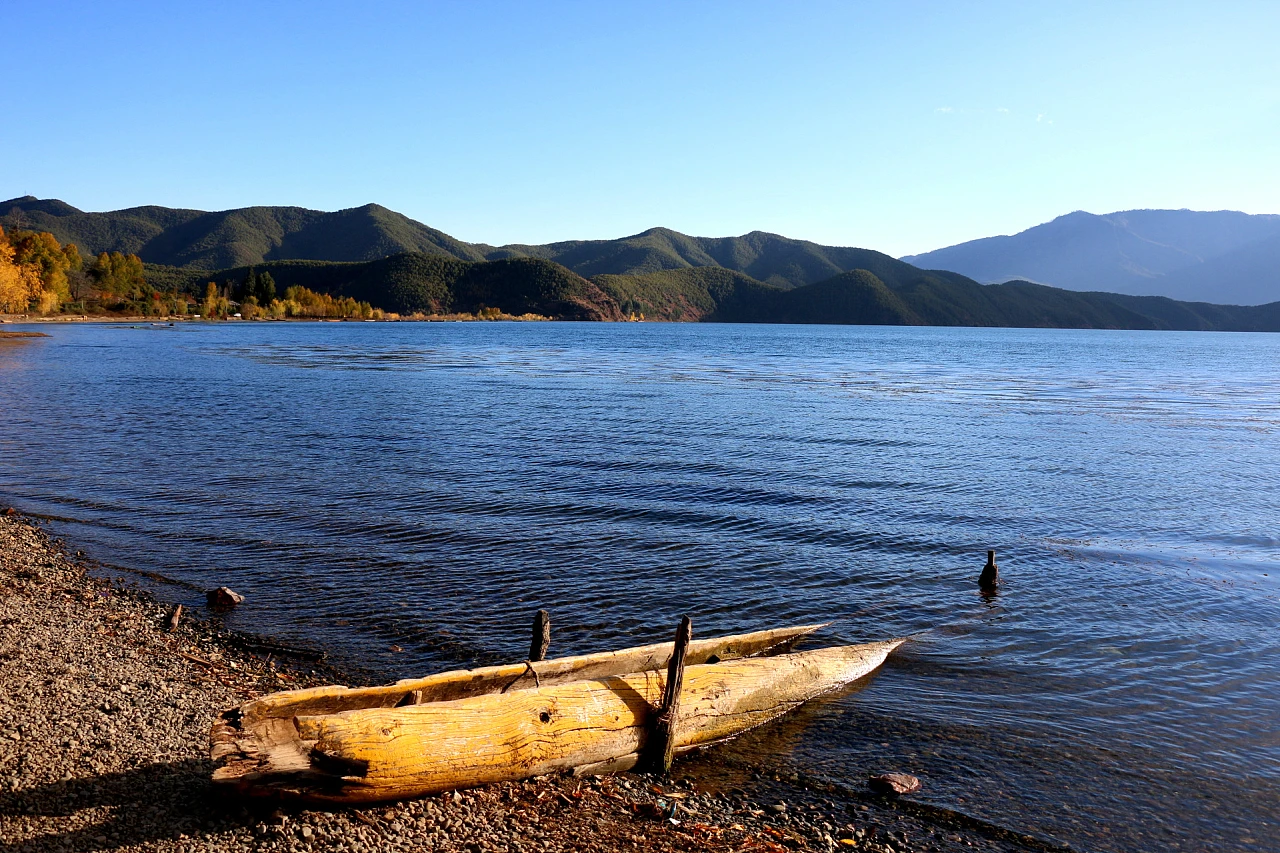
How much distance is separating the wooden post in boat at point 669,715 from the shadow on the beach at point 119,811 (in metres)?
3.59

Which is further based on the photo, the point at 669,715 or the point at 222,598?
the point at 222,598

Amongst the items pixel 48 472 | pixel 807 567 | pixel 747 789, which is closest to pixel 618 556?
pixel 807 567

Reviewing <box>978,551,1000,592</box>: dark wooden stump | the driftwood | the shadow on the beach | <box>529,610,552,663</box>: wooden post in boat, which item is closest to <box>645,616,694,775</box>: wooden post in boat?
<box>529,610,552,663</box>: wooden post in boat

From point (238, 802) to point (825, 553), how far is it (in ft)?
39.4

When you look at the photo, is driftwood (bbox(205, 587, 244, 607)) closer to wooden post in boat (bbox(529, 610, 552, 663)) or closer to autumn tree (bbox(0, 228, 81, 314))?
wooden post in boat (bbox(529, 610, 552, 663))

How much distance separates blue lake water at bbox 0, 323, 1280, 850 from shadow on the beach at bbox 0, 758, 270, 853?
367cm

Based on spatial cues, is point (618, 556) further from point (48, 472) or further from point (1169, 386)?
point (1169, 386)

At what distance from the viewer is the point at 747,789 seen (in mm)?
8219

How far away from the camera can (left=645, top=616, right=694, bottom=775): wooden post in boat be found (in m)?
8.20

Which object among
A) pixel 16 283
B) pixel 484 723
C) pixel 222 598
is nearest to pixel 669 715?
pixel 484 723

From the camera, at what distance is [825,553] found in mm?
16406

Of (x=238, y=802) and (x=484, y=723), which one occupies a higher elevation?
(x=484, y=723)

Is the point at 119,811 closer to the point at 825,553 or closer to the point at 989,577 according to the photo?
the point at 825,553

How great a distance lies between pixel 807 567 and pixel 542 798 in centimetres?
915
